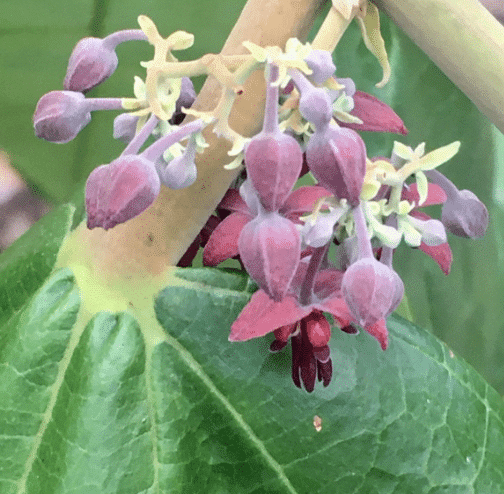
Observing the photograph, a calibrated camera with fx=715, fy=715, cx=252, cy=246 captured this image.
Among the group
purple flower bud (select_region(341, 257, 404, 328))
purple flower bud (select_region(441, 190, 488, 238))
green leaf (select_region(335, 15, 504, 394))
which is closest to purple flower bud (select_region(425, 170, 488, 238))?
purple flower bud (select_region(441, 190, 488, 238))

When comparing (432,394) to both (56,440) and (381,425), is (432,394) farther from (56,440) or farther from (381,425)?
(56,440)

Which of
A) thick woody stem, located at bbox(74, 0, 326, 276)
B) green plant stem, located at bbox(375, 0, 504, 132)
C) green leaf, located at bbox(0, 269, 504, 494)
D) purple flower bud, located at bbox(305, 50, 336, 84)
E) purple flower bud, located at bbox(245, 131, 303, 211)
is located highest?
green plant stem, located at bbox(375, 0, 504, 132)

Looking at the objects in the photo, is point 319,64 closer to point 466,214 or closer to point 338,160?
point 338,160

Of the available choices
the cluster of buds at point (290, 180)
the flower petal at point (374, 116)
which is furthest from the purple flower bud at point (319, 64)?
the flower petal at point (374, 116)

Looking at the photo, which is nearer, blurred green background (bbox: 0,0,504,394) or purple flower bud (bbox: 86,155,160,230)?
purple flower bud (bbox: 86,155,160,230)

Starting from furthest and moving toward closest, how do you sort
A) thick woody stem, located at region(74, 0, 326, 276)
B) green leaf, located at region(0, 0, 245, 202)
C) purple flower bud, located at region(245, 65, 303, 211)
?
green leaf, located at region(0, 0, 245, 202)
thick woody stem, located at region(74, 0, 326, 276)
purple flower bud, located at region(245, 65, 303, 211)

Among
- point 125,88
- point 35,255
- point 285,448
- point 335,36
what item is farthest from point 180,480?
point 125,88

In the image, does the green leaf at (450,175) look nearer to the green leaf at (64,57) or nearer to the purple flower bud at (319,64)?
the green leaf at (64,57)

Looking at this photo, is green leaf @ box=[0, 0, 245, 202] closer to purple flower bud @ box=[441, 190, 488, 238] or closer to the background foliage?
the background foliage
